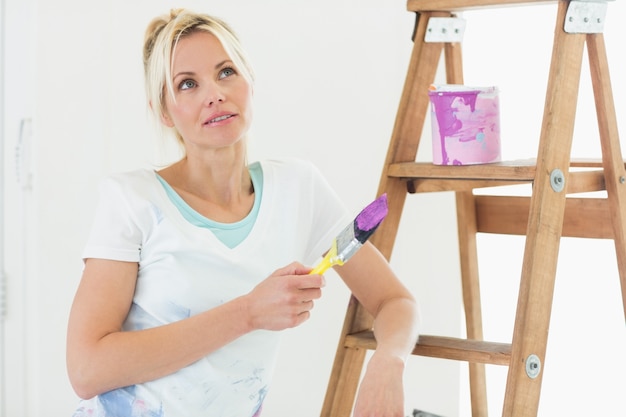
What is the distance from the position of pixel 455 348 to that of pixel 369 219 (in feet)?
1.55

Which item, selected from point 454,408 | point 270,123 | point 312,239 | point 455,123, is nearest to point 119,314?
point 312,239

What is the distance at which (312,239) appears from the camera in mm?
1876

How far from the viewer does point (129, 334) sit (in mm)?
1591

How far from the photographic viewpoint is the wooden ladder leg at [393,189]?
192cm

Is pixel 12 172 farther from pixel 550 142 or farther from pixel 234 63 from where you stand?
pixel 550 142

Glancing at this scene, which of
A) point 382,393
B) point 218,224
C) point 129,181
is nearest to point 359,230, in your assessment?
point 382,393

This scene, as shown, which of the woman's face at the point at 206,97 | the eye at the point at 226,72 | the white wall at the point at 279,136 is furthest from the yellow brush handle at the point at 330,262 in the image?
the white wall at the point at 279,136

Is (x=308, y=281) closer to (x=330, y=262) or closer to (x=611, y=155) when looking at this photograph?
(x=330, y=262)

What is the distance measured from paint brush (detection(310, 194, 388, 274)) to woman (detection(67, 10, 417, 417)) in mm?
63

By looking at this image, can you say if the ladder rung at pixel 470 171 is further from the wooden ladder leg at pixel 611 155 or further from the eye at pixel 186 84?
the eye at pixel 186 84

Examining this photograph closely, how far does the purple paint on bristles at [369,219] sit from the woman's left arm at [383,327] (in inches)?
11.0

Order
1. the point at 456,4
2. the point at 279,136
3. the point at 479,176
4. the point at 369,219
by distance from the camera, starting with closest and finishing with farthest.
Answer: the point at 369,219 → the point at 479,176 → the point at 456,4 → the point at 279,136

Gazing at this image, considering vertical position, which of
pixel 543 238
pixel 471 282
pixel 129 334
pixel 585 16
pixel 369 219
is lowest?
pixel 129 334

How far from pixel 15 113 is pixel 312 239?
1.37 meters
